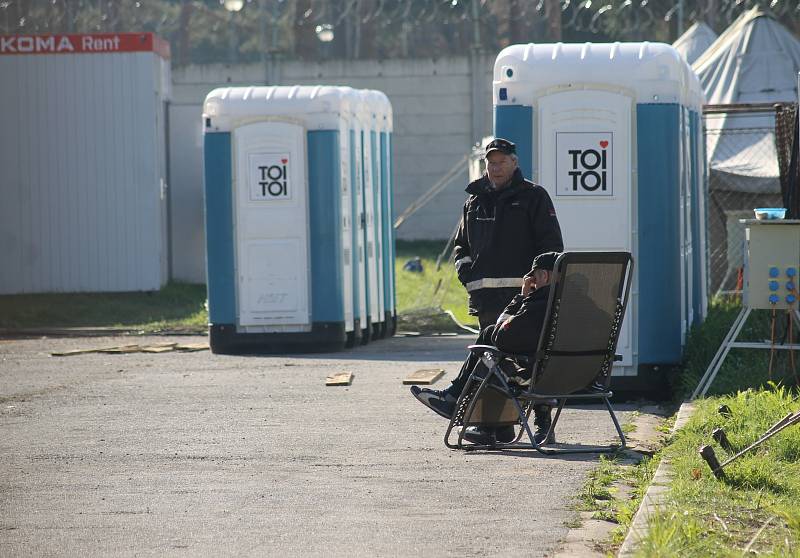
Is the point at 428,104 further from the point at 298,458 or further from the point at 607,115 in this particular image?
the point at 298,458

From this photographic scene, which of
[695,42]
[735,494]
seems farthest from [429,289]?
[735,494]

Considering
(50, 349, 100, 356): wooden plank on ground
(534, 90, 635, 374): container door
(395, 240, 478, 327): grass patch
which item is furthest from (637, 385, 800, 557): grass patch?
(395, 240, 478, 327): grass patch

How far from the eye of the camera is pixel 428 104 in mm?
30297

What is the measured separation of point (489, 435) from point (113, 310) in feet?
42.2

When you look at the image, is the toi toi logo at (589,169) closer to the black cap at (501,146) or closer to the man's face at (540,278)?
the black cap at (501,146)

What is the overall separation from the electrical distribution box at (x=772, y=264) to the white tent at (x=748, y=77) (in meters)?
9.99

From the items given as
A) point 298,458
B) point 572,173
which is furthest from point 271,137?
point 298,458

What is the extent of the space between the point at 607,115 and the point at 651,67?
0.48 m

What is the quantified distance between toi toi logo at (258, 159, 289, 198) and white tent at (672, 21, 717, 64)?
482 inches

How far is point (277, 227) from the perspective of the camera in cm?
1566

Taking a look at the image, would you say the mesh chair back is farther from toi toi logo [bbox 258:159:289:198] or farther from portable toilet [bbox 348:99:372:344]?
portable toilet [bbox 348:99:372:344]

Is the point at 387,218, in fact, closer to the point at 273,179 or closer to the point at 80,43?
the point at 273,179

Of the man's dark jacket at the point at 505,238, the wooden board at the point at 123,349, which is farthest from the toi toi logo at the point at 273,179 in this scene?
the man's dark jacket at the point at 505,238

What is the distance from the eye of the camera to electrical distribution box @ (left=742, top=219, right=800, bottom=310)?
10.2 meters
